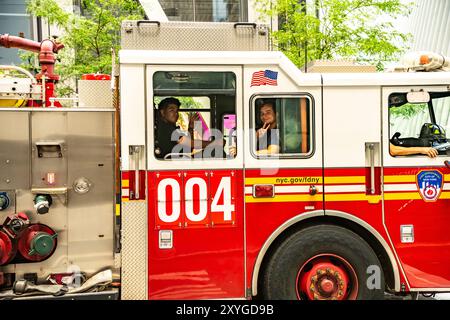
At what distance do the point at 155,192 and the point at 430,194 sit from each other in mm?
2760

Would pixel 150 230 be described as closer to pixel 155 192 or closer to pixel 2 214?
pixel 155 192

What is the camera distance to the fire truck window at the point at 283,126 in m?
4.81

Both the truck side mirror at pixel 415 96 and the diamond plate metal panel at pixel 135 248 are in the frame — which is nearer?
the diamond plate metal panel at pixel 135 248

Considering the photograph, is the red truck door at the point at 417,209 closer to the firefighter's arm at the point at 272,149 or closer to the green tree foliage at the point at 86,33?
the firefighter's arm at the point at 272,149

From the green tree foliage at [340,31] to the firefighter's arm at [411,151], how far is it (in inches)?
256

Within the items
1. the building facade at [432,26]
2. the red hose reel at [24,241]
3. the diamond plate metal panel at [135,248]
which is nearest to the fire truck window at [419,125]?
the diamond plate metal panel at [135,248]

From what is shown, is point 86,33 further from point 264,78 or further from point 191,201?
point 191,201

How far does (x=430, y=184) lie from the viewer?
488cm

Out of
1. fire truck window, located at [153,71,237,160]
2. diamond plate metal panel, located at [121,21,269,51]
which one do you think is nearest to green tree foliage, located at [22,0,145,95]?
diamond plate metal panel, located at [121,21,269,51]

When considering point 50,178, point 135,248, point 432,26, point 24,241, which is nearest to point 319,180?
point 135,248

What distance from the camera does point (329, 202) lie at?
189 inches

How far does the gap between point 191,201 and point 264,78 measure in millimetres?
1424

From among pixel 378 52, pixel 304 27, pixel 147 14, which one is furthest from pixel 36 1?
pixel 378 52

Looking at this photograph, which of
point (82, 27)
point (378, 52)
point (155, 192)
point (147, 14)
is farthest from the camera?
point (147, 14)
